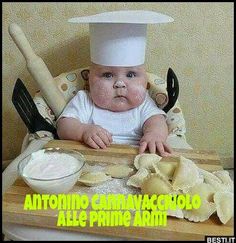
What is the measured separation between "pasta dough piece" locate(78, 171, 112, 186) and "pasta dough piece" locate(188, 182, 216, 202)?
0.17 metres

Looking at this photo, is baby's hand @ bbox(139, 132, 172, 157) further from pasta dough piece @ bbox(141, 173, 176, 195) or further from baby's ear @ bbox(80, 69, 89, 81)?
baby's ear @ bbox(80, 69, 89, 81)

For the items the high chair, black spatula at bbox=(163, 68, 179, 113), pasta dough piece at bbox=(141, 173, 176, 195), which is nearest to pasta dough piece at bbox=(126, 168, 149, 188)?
pasta dough piece at bbox=(141, 173, 176, 195)

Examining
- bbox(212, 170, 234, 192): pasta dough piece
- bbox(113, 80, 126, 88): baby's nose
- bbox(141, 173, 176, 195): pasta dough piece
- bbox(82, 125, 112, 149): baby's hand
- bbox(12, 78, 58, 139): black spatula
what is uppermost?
bbox(113, 80, 126, 88): baby's nose

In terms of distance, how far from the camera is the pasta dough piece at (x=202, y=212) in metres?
0.55

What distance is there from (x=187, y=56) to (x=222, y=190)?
0.65 meters

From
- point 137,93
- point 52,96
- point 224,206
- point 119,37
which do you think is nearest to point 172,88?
point 137,93

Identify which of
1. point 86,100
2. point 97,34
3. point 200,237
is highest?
point 97,34

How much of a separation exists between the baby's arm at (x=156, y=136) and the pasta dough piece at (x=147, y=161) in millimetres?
51

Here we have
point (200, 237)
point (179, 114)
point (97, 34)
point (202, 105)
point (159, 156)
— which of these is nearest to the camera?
point (200, 237)

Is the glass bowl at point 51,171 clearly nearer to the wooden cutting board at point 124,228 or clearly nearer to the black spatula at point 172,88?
the wooden cutting board at point 124,228

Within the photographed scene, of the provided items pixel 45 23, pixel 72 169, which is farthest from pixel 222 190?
pixel 45 23

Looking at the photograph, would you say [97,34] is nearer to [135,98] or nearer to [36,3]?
[135,98]

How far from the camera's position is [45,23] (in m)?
1.09

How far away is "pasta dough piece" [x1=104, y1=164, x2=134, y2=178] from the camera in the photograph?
0.67 metres
